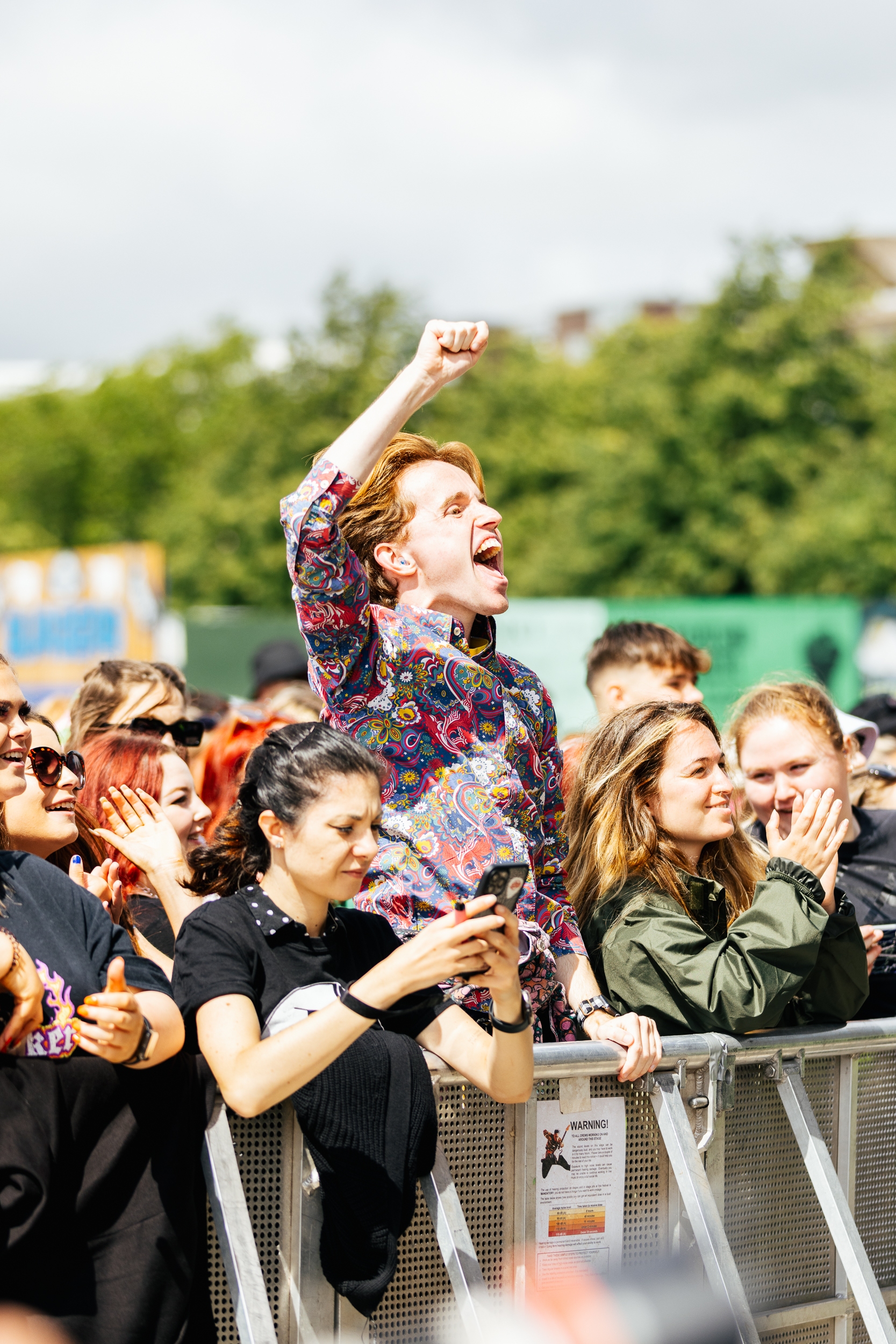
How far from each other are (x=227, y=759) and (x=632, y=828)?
5.41 feet

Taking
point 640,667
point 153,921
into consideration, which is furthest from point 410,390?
point 640,667

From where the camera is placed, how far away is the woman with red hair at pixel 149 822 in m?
3.32

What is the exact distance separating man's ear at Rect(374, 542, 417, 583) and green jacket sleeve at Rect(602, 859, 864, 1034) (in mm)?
943

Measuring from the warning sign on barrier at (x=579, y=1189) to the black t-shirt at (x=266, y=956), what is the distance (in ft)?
1.43

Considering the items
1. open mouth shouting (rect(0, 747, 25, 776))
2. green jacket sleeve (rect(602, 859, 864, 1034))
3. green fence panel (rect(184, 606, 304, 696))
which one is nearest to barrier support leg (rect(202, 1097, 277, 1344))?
open mouth shouting (rect(0, 747, 25, 776))

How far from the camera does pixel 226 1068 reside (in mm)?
2516

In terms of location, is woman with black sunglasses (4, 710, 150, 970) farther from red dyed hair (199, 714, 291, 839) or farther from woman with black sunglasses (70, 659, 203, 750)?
red dyed hair (199, 714, 291, 839)

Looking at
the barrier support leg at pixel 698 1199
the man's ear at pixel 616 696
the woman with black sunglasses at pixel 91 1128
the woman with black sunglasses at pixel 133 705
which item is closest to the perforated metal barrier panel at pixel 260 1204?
the woman with black sunglasses at pixel 91 1128

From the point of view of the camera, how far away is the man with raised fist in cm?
287

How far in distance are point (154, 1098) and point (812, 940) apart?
1.42m

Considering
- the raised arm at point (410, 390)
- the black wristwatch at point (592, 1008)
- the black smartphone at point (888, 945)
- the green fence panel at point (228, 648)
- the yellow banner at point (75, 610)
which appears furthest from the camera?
the yellow banner at point (75, 610)

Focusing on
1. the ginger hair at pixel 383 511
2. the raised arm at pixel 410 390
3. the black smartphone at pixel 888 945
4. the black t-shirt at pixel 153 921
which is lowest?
the black smartphone at pixel 888 945

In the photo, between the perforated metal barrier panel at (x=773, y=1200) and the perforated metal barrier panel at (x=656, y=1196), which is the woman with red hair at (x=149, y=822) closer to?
the perforated metal barrier panel at (x=656, y=1196)

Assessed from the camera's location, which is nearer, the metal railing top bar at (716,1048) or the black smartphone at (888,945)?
the metal railing top bar at (716,1048)
